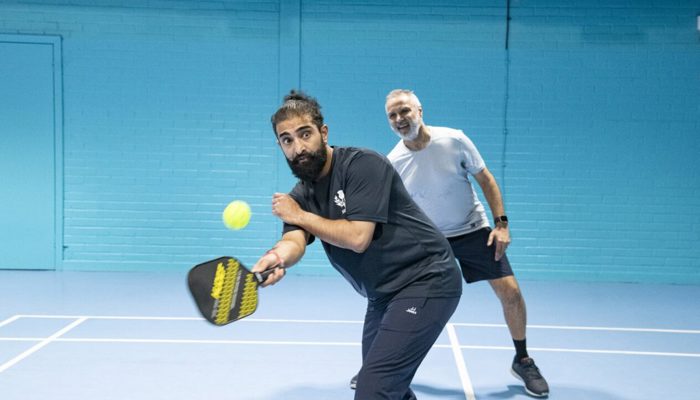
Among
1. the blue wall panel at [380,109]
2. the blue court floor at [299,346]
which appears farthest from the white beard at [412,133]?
the blue wall panel at [380,109]

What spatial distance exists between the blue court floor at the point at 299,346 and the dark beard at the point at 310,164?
183 cm

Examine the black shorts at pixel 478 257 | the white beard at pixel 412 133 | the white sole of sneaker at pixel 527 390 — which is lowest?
the white sole of sneaker at pixel 527 390

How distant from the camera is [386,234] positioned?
8.29ft

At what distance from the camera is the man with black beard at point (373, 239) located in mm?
2391

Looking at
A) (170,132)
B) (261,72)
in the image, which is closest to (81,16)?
(170,132)

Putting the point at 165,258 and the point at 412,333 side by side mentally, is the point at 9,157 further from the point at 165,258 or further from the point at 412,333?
the point at 412,333

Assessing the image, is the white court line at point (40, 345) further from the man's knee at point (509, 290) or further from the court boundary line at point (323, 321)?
the man's knee at point (509, 290)

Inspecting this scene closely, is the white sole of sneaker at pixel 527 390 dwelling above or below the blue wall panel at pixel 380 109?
below

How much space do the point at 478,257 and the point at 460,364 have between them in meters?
0.96

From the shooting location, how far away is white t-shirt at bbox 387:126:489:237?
154 inches

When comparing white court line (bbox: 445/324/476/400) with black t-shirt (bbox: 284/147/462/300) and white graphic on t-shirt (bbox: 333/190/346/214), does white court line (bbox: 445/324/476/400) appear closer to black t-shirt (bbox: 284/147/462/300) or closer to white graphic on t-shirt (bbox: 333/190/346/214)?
black t-shirt (bbox: 284/147/462/300)

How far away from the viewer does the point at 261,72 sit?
798 cm

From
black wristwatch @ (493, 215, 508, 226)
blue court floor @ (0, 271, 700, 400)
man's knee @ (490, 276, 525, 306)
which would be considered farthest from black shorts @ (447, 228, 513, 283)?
blue court floor @ (0, 271, 700, 400)

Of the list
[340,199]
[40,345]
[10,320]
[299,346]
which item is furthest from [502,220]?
[10,320]
